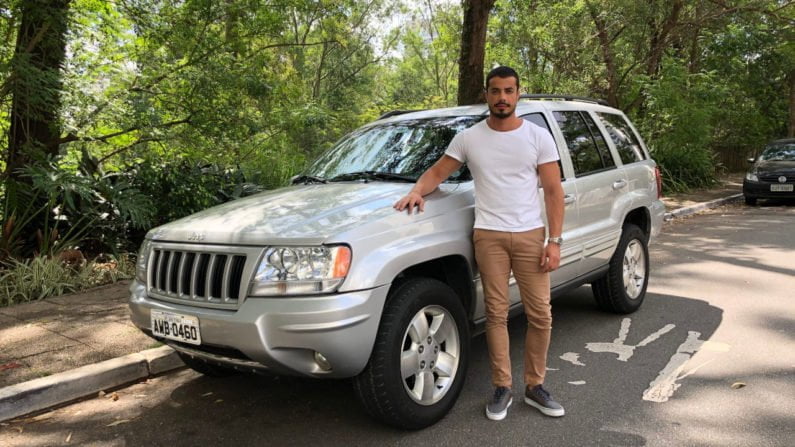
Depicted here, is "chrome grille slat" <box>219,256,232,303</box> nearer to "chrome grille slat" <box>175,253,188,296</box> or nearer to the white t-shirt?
"chrome grille slat" <box>175,253,188,296</box>

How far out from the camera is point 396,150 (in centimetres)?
423

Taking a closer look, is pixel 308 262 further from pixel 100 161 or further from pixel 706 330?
pixel 100 161

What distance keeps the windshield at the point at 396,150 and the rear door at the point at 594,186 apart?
993 millimetres

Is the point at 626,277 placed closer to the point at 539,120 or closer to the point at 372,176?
the point at 539,120

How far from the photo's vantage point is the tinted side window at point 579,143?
4617 mm

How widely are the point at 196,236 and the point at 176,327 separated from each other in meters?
0.49

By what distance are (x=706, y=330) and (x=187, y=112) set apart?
6983 mm

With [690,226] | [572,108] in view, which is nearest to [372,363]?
[572,108]

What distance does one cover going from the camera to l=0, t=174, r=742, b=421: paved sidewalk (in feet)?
12.7

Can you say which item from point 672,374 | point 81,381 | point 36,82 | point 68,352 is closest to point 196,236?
point 81,381

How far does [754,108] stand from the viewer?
25297 mm

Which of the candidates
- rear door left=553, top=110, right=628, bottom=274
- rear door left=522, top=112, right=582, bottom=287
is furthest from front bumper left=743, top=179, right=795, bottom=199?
rear door left=522, top=112, right=582, bottom=287

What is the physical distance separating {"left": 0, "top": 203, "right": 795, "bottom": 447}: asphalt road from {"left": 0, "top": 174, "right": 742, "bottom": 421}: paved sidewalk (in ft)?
0.40

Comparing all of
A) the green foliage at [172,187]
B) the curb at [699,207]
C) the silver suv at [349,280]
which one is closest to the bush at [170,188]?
the green foliage at [172,187]
